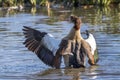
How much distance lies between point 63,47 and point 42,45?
46 centimetres

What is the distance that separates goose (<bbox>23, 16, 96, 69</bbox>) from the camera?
1146 cm

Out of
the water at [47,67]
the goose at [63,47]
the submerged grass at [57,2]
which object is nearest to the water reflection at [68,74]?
the water at [47,67]

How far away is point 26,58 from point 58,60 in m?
1.86

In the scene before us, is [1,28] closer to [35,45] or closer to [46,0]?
[35,45]

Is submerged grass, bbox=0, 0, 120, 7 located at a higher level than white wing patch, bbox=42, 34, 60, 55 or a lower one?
lower

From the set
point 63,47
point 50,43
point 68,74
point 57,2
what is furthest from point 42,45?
point 57,2

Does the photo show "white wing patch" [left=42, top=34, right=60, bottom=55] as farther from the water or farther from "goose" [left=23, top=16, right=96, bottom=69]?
the water

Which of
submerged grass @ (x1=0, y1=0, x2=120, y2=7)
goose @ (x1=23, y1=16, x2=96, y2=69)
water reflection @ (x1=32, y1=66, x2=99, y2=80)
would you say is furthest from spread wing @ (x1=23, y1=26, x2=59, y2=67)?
submerged grass @ (x1=0, y1=0, x2=120, y2=7)

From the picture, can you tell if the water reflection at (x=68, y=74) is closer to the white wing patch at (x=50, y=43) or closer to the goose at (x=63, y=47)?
the goose at (x=63, y=47)

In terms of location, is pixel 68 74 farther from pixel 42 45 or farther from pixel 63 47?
pixel 42 45

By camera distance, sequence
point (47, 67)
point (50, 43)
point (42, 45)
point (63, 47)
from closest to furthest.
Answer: point (50, 43) < point (63, 47) < point (42, 45) < point (47, 67)

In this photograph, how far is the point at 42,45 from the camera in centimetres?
1165

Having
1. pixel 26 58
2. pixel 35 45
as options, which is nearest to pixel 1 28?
pixel 26 58

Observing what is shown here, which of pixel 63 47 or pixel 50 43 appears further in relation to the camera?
pixel 63 47
